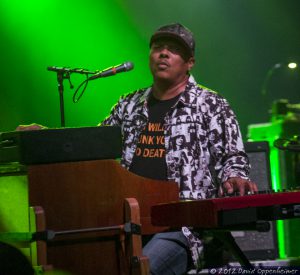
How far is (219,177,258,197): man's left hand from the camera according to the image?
11.2 ft


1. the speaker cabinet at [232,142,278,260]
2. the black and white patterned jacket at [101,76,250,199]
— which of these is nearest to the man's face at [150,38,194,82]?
the black and white patterned jacket at [101,76,250,199]

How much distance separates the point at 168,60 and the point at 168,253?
123cm

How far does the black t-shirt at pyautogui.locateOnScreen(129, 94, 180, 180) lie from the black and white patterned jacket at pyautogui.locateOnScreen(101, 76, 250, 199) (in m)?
0.03

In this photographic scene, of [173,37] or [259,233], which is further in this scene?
[259,233]

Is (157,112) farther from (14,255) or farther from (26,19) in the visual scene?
(26,19)

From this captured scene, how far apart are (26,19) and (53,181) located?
11.8ft

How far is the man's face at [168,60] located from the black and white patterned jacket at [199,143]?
0.40ft

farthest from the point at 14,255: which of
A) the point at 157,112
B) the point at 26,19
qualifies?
the point at 26,19

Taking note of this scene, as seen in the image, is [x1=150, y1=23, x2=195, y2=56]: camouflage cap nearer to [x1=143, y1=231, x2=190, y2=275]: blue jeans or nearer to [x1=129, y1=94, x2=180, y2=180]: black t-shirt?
[x1=129, y1=94, x2=180, y2=180]: black t-shirt

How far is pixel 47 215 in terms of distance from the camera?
Result: 9.40 feet

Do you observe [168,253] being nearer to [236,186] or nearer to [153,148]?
[236,186]

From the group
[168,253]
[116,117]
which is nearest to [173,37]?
[116,117]

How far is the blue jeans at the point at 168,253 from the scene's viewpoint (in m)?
3.29

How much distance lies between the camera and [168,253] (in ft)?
11.0
